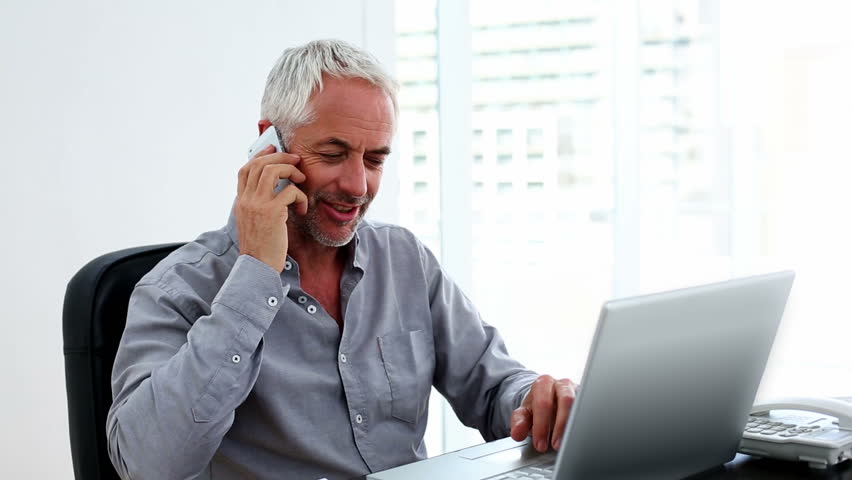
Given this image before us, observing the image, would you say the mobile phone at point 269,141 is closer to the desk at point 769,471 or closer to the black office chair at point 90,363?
the black office chair at point 90,363

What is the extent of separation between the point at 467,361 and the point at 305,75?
1.88 feet

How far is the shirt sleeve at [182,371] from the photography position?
1236 mm

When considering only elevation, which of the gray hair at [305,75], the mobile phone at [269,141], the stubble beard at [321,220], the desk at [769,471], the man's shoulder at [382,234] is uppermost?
the gray hair at [305,75]

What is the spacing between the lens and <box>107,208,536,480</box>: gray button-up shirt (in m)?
1.25

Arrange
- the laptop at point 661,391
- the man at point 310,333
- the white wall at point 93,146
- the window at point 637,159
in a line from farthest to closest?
1. the window at point 637,159
2. the white wall at point 93,146
3. the man at point 310,333
4. the laptop at point 661,391

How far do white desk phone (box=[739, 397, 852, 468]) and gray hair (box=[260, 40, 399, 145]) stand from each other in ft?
2.56

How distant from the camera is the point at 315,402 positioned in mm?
1462

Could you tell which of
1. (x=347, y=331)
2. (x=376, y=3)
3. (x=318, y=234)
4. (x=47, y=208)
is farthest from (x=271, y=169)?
(x=376, y=3)

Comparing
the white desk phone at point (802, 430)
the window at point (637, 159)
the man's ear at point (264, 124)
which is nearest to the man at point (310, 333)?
the man's ear at point (264, 124)

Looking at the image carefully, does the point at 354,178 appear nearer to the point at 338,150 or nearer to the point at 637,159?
the point at 338,150

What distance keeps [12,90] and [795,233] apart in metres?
4.73

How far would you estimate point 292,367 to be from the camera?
4.80 feet

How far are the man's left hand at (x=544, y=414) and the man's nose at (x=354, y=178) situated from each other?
17.6 inches

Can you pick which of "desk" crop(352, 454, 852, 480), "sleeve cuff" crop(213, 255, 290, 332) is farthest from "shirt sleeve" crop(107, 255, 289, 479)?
"desk" crop(352, 454, 852, 480)
